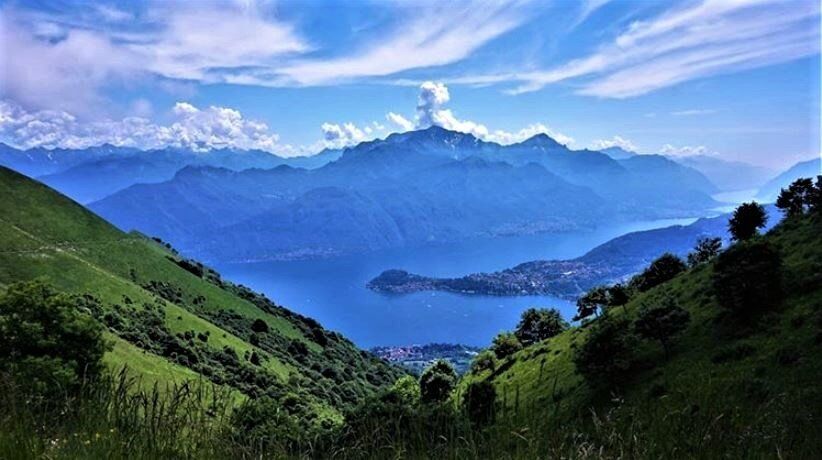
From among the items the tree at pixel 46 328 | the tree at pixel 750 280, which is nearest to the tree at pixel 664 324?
the tree at pixel 750 280

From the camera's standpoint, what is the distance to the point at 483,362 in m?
58.5

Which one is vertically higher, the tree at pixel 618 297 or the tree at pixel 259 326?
the tree at pixel 259 326

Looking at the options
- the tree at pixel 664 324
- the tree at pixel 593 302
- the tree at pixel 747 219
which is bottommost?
the tree at pixel 664 324

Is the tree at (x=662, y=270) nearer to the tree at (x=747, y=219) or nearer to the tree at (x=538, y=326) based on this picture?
the tree at (x=747, y=219)

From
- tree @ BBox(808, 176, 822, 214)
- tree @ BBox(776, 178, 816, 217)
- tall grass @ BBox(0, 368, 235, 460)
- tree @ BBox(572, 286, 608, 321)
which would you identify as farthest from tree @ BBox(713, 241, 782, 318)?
tall grass @ BBox(0, 368, 235, 460)

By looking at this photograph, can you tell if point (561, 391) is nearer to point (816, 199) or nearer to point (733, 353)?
point (733, 353)

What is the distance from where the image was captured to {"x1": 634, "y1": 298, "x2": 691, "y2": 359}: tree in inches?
1318

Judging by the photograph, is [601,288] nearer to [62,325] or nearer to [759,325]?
[759,325]

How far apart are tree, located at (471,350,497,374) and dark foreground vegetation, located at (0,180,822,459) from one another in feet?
0.75

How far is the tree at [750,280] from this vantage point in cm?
3073

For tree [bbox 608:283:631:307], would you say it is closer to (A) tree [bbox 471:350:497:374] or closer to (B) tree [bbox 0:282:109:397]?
(A) tree [bbox 471:350:497:374]

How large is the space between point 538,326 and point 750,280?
39.4 m

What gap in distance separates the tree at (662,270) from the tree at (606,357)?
82.8ft

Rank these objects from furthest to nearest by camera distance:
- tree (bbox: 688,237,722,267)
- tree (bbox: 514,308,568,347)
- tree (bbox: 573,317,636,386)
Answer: tree (bbox: 514,308,568,347) < tree (bbox: 688,237,722,267) < tree (bbox: 573,317,636,386)
